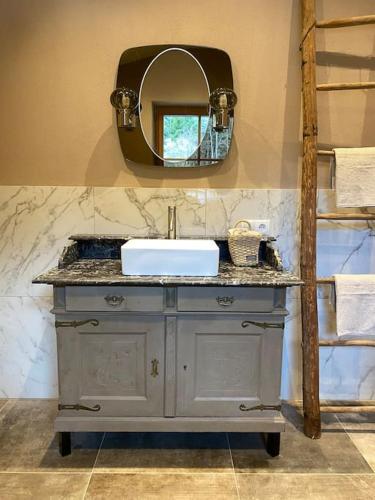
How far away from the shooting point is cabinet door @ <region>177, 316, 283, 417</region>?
1.62m

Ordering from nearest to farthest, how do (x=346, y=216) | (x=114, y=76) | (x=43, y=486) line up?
(x=43, y=486) → (x=346, y=216) → (x=114, y=76)

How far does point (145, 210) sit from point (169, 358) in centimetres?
79

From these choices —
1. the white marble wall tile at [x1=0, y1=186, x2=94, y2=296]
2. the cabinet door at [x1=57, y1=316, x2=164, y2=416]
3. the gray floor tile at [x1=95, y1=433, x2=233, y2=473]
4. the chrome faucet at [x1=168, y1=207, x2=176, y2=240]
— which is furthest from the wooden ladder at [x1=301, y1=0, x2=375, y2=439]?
the white marble wall tile at [x1=0, y1=186, x2=94, y2=296]

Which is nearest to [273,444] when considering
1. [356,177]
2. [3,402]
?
[356,177]

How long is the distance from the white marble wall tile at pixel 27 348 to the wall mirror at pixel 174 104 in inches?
37.8

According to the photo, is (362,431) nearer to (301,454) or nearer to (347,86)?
(301,454)

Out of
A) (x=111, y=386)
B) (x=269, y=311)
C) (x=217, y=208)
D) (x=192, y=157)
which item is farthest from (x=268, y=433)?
(x=192, y=157)

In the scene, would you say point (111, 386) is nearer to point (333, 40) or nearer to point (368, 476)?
point (368, 476)

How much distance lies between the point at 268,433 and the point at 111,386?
72 cm

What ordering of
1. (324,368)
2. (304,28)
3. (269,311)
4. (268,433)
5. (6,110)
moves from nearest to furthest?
1. (269,311)
2. (268,433)
3. (304,28)
4. (6,110)
5. (324,368)

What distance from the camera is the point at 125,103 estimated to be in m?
1.92

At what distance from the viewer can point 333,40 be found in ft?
6.41

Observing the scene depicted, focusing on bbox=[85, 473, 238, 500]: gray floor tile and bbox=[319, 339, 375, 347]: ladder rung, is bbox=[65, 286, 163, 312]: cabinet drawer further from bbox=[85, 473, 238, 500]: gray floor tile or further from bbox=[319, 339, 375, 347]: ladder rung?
bbox=[319, 339, 375, 347]: ladder rung

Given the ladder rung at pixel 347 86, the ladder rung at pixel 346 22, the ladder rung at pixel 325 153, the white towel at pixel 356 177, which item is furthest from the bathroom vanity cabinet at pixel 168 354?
the ladder rung at pixel 346 22
